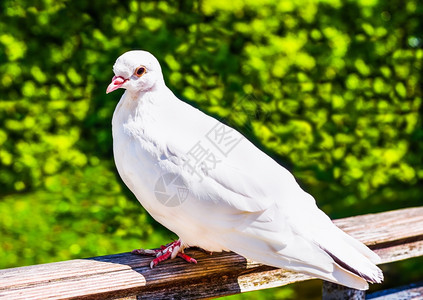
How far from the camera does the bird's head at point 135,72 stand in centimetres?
198

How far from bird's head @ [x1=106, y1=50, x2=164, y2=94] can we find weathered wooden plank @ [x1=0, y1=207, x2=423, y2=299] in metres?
0.60

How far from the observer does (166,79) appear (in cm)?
334

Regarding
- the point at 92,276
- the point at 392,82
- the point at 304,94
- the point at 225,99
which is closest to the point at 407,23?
the point at 392,82

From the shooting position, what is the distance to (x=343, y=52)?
363 centimetres

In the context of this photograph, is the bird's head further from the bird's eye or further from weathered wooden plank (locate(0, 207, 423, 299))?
weathered wooden plank (locate(0, 207, 423, 299))

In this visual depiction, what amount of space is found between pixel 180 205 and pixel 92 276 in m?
0.36

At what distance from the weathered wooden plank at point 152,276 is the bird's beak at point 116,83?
587 mm

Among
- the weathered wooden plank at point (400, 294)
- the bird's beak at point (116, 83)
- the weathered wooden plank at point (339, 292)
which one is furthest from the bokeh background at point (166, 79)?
the bird's beak at point (116, 83)

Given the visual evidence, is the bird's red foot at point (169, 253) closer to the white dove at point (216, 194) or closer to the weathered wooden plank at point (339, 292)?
the white dove at point (216, 194)

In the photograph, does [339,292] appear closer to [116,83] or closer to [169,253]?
[169,253]

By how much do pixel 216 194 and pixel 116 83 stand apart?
51cm

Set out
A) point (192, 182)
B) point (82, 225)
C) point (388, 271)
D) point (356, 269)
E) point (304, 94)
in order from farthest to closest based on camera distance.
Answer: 1. point (388, 271)
2. point (304, 94)
3. point (82, 225)
4. point (192, 182)
5. point (356, 269)

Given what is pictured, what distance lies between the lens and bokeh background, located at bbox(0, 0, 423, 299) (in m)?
3.27

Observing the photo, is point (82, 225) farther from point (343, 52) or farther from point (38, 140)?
point (343, 52)
